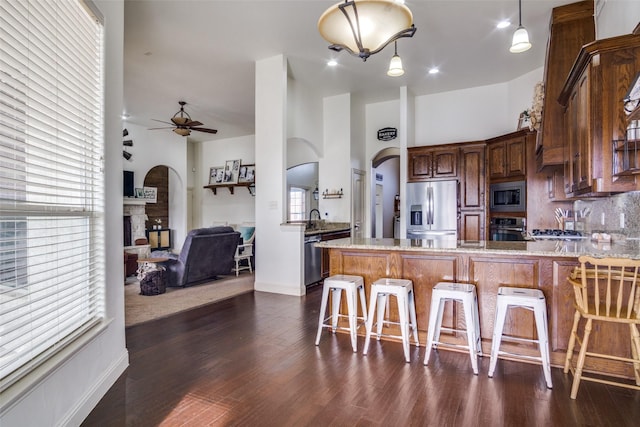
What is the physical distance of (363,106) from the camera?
7.53 metres

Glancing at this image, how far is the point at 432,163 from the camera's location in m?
6.35

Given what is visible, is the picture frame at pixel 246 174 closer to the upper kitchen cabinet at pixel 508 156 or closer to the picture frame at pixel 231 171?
the picture frame at pixel 231 171

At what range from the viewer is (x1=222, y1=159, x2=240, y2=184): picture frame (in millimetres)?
10219

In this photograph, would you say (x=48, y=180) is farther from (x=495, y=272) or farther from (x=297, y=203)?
(x=297, y=203)

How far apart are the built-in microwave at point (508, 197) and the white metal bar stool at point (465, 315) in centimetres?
301

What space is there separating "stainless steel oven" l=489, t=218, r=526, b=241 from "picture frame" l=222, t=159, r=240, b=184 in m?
6.89

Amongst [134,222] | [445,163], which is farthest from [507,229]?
[134,222]

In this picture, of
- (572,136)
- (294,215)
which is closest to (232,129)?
(294,215)

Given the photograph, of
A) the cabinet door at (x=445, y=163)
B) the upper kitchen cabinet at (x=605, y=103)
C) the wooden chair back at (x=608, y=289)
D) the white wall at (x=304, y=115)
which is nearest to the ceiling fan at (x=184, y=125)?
the white wall at (x=304, y=115)

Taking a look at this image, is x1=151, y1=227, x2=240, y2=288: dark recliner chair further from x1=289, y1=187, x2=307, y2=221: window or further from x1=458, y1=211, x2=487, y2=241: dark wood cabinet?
x1=289, y1=187, x2=307, y2=221: window

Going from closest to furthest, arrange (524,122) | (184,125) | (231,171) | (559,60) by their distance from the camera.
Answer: (559,60) < (524,122) < (184,125) < (231,171)

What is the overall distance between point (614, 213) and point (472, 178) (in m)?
2.70

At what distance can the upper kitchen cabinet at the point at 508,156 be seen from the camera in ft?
17.2

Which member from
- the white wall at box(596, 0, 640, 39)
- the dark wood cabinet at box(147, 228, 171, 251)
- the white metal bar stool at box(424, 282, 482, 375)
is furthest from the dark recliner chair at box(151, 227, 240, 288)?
the white wall at box(596, 0, 640, 39)
